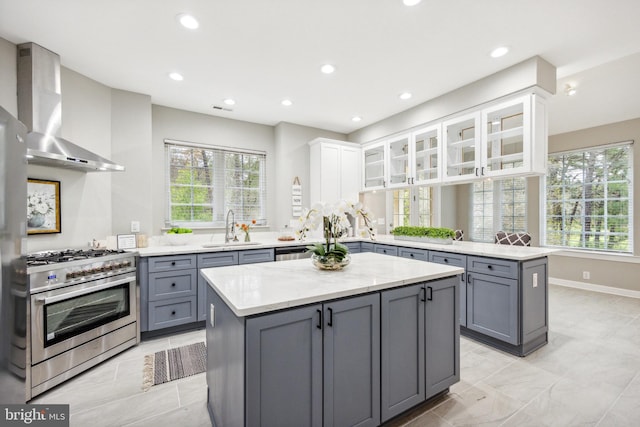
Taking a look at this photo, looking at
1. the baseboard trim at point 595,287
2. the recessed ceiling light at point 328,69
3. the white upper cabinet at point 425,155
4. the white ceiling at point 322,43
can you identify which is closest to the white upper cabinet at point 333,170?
the white ceiling at point 322,43

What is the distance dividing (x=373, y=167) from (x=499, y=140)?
2.13 m

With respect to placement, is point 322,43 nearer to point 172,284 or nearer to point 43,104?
point 43,104

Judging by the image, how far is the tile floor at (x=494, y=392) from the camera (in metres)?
1.81

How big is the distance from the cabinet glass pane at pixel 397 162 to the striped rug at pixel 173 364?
11.4 ft

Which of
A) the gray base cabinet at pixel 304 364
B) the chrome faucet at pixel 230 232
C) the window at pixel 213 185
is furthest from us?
the window at pixel 213 185

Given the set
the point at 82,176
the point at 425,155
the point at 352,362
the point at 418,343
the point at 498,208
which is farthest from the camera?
the point at 498,208

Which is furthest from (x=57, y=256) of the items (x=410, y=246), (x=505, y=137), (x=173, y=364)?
(x=505, y=137)

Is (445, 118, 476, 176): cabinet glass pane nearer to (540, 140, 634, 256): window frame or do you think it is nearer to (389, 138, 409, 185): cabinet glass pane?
(389, 138, 409, 185): cabinet glass pane

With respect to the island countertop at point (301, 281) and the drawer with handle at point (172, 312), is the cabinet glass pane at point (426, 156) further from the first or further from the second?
the drawer with handle at point (172, 312)

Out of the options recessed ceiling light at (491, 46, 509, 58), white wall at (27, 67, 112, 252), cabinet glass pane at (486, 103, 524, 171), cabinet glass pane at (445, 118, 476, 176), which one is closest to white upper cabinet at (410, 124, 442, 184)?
cabinet glass pane at (445, 118, 476, 176)

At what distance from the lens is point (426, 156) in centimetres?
408

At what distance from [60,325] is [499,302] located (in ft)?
12.2

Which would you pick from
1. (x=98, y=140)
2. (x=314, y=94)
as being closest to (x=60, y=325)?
(x=98, y=140)

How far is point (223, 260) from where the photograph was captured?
336 centimetres
